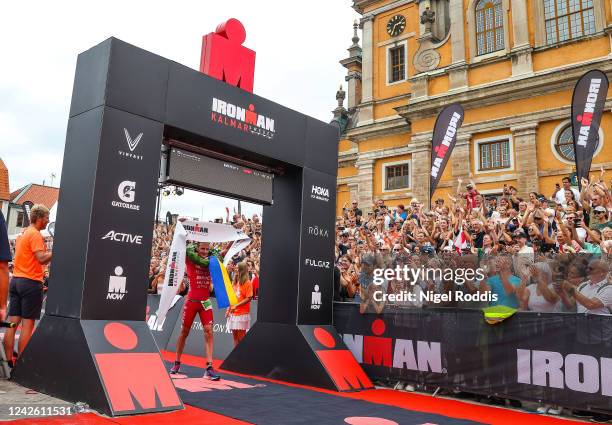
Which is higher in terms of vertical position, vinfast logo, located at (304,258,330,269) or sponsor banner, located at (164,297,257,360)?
vinfast logo, located at (304,258,330,269)

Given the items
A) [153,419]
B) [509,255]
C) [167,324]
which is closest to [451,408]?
[509,255]

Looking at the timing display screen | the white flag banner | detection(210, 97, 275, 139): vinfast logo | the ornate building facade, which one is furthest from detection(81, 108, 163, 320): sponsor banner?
the ornate building facade

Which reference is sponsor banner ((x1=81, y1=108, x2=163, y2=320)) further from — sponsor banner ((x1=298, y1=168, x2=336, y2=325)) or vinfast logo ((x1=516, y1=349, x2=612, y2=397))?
vinfast logo ((x1=516, y1=349, x2=612, y2=397))

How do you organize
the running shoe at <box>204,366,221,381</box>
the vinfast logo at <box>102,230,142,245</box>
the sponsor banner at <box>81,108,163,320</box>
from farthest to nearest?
the running shoe at <box>204,366,221,381</box>
the vinfast logo at <box>102,230,142,245</box>
the sponsor banner at <box>81,108,163,320</box>

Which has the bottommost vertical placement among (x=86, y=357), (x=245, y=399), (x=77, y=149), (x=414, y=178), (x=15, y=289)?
(x=245, y=399)

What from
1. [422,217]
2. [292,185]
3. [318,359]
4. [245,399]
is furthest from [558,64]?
[245,399]

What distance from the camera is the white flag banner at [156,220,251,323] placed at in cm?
738

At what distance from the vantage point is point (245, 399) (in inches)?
251

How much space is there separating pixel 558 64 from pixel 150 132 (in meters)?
22.5

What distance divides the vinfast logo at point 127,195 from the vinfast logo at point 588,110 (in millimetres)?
14368

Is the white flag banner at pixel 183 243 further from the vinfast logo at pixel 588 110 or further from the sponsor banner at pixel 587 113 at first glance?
the vinfast logo at pixel 588 110

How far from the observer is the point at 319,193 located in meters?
8.83

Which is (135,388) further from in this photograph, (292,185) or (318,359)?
(292,185)

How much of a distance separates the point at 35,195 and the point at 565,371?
56.2m
